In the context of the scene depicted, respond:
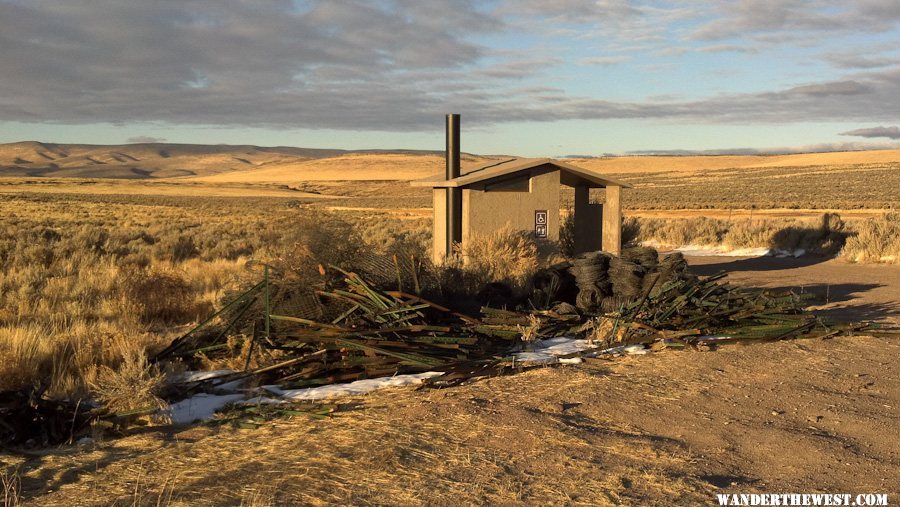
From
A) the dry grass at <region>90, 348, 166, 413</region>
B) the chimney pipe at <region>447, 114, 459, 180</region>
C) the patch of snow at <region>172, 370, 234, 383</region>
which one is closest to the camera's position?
the dry grass at <region>90, 348, 166, 413</region>

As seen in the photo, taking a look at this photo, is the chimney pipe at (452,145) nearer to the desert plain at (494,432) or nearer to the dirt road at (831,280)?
the desert plain at (494,432)

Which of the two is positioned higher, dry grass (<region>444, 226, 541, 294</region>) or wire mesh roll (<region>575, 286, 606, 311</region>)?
dry grass (<region>444, 226, 541, 294</region>)

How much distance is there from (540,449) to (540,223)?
13586 mm

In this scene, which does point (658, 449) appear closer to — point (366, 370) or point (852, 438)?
point (852, 438)

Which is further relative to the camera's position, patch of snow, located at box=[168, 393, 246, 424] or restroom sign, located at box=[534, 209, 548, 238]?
restroom sign, located at box=[534, 209, 548, 238]

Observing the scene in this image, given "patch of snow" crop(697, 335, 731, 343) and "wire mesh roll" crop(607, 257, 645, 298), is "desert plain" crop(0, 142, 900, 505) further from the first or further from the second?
"wire mesh roll" crop(607, 257, 645, 298)

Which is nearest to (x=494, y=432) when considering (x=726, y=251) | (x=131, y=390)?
(x=131, y=390)

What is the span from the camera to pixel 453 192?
18062 millimetres

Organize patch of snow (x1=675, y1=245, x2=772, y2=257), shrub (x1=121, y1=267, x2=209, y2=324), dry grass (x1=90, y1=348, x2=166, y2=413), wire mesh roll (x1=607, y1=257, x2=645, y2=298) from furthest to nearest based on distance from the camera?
1. patch of snow (x1=675, y1=245, x2=772, y2=257)
2. shrub (x1=121, y1=267, x2=209, y2=324)
3. wire mesh roll (x1=607, y1=257, x2=645, y2=298)
4. dry grass (x1=90, y1=348, x2=166, y2=413)

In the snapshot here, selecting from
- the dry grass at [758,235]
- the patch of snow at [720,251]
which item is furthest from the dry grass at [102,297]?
the patch of snow at [720,251]

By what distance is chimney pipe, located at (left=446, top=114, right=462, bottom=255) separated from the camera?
59.5 feet

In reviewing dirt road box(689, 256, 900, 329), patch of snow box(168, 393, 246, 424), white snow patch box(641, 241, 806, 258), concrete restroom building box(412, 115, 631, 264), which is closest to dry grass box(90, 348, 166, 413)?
patch of snow box(168, 393, 246, 424)

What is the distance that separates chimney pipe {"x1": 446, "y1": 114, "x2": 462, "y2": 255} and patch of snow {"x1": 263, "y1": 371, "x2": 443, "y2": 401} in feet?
32.6

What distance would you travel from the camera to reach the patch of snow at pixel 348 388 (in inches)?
302
